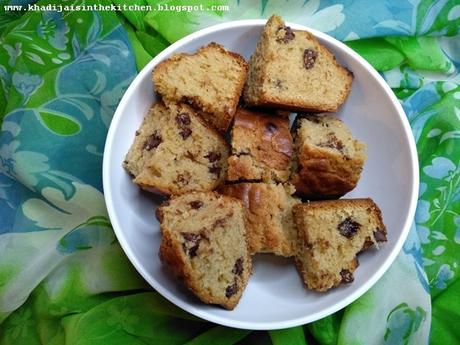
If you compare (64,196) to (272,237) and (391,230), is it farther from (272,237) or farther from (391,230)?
(391,230)

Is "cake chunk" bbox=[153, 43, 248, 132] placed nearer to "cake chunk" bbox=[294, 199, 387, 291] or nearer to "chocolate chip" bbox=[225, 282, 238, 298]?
"cake chunk" bbox=[294, 199, 387, 291]

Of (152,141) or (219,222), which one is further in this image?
(152,141)

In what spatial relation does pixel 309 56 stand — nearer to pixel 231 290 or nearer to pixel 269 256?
pixel 269 256

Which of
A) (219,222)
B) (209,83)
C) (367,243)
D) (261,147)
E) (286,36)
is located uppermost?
(286,36)

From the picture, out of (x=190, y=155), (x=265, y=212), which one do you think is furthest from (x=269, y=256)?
(x=190, y=155)

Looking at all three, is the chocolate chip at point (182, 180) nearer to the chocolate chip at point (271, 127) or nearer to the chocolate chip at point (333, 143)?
the chocolate chip at point (271, 127)

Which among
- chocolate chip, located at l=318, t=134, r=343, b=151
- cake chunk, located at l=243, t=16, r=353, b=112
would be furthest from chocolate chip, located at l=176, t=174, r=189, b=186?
chocolate chip, located at l=318, t=134, r=343, b=151
